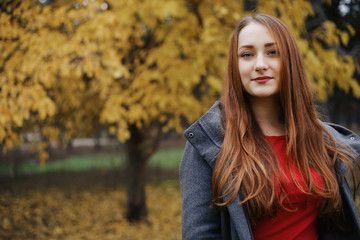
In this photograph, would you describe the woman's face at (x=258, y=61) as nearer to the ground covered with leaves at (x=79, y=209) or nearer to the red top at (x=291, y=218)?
the red top at (x=291, y=218)

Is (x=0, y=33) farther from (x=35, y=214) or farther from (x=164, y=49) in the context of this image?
(x=35, y=214)

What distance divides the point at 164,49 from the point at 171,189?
21.4 feet

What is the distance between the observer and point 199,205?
1.34 metres

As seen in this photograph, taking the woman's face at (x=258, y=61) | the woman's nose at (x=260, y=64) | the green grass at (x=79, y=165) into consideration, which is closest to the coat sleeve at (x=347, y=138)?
the woman's face at (x=258, y=61)

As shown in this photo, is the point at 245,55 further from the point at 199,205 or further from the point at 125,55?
the point at 125,55

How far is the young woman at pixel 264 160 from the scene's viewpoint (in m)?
1.32

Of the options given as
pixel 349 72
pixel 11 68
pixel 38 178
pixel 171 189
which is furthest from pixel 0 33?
pixel 38 178

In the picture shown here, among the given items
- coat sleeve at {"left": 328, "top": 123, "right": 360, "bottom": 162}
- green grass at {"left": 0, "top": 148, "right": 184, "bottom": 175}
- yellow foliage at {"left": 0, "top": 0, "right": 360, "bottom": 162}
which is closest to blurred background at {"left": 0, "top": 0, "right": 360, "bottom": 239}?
yellow foliage at {"left": 0, "top": 0, "right": 360, "bottom": 162}

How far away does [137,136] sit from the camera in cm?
620

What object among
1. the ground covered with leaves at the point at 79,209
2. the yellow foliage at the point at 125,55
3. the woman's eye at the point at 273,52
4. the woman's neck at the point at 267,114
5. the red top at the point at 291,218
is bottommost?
the ground covered with leaves at the point at 79,209

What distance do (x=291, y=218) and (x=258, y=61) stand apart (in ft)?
2.25

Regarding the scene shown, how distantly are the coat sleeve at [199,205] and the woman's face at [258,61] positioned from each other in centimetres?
40

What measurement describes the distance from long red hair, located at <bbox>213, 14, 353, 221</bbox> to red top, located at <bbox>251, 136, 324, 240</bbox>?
0.03 metres

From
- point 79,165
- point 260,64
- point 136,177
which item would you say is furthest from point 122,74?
point 79,165
